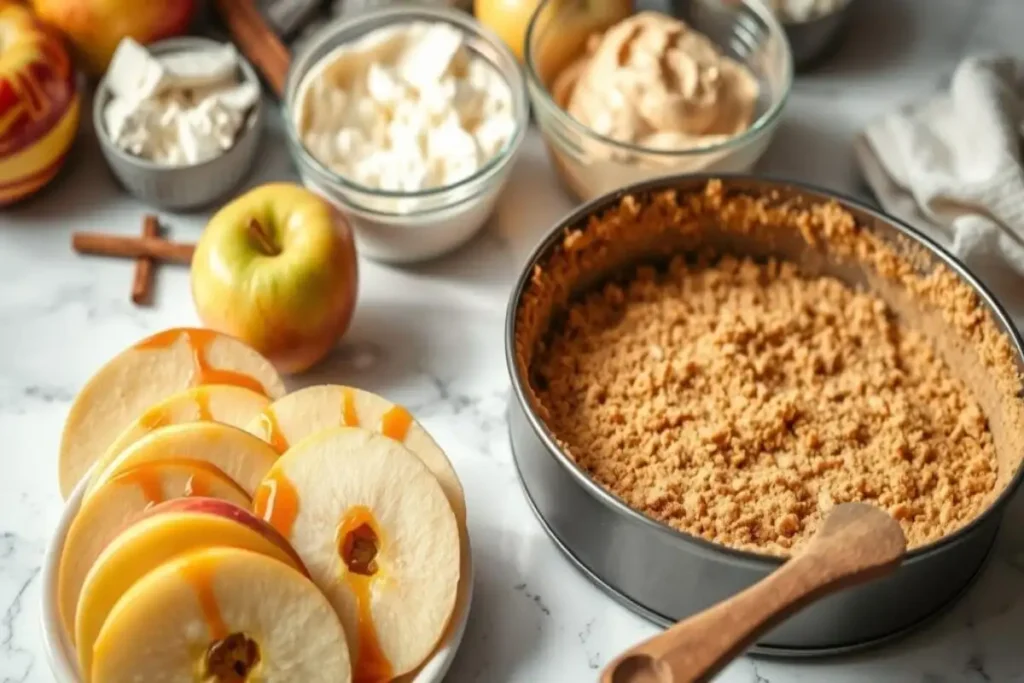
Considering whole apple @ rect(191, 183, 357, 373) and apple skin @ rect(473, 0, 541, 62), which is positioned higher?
apple skin @ rect(473, 0, 541, 62)

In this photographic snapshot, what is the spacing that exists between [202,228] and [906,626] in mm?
695

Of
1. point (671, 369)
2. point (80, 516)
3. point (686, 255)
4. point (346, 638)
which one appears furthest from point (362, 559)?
point (686, 255)

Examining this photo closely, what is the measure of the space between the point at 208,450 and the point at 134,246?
334 mm

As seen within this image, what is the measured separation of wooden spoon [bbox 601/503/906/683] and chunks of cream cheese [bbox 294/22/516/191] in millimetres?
465

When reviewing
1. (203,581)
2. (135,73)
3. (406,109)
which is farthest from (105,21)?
(203,581)

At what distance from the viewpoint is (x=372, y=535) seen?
0.78 metres

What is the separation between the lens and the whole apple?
91 cm

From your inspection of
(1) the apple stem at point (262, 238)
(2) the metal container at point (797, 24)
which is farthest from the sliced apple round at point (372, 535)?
(2) the metal container at point (797, 24)

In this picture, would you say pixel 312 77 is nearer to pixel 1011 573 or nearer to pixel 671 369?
pixel 671 369

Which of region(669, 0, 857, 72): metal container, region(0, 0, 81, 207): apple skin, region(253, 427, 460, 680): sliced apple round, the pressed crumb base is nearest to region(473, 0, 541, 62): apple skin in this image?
region(669, 0, 857, 72): metal container

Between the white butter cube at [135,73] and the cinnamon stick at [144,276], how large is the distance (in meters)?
0.12

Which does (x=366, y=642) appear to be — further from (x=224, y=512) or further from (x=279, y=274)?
(x=279, y=274)

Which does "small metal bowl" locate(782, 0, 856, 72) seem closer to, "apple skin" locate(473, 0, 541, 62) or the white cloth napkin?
the white cloth napkin

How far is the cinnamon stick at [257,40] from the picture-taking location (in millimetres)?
1128
